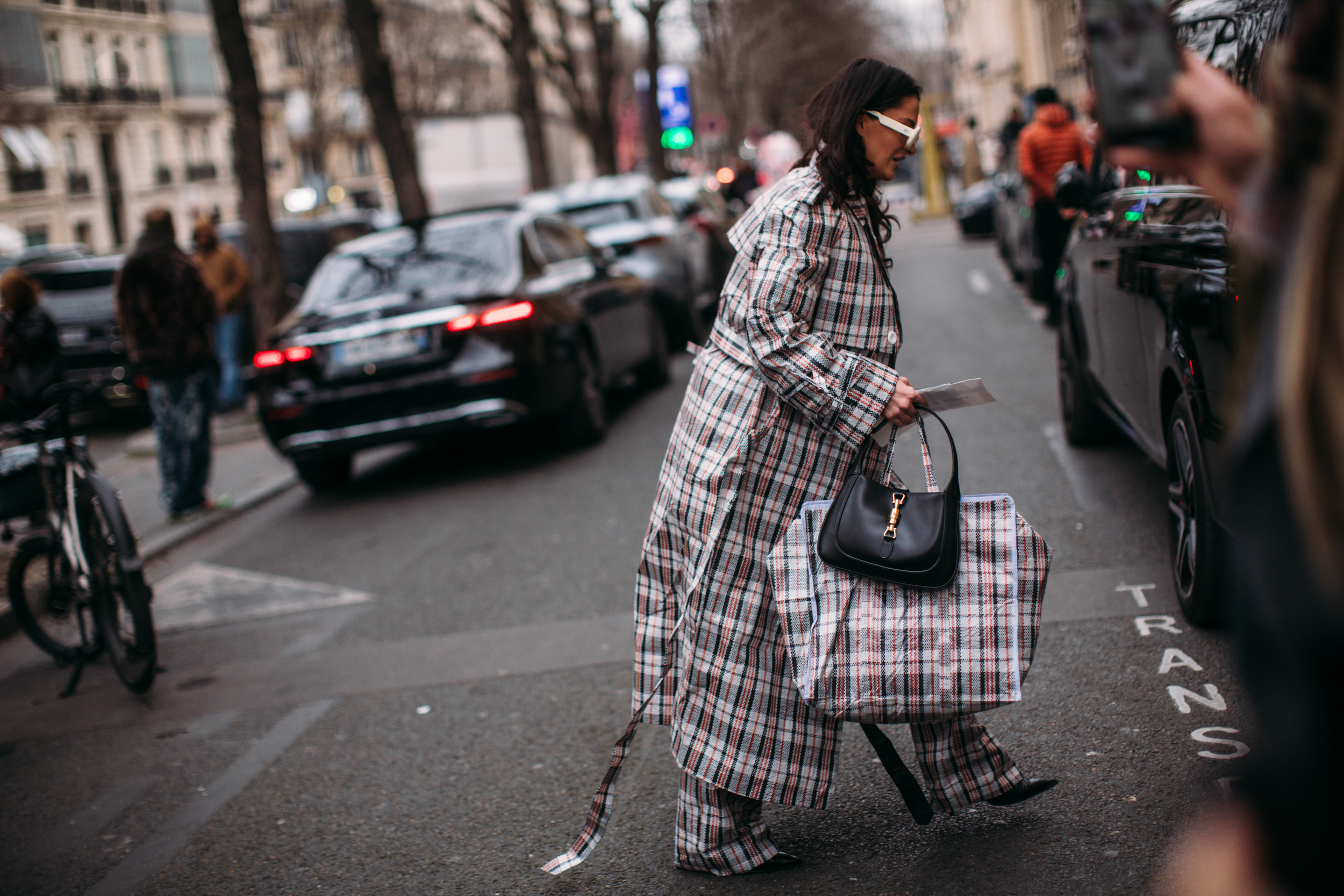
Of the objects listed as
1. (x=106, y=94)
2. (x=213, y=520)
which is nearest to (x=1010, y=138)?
(x=213, y=520)

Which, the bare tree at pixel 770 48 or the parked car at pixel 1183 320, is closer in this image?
the parked car at pixel 1183 320

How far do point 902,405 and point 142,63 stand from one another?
60548 millimetres

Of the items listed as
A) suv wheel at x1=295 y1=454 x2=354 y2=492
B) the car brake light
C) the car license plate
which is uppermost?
the car brake light

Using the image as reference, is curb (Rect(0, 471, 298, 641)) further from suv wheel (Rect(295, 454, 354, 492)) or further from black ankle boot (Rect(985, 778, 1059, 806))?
black ankle boot (Rect(985, 778, 1059, 806))

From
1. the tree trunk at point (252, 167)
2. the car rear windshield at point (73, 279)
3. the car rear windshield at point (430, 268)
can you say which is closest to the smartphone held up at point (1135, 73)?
the car rear windshield at point (430, 268)

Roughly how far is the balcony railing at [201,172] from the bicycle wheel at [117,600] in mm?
58027

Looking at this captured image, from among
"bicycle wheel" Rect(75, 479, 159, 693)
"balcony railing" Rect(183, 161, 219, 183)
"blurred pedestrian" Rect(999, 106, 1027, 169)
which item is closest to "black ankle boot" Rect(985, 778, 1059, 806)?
"bicycle wheel" Rect(75, 479, 159, 693)

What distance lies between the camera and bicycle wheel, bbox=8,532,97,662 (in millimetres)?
5730

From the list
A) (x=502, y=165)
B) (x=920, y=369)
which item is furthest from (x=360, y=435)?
(x=502, y=165)

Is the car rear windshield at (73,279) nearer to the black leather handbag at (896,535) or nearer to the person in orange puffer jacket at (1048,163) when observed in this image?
the person in orange puffer jacket at (1048,163)

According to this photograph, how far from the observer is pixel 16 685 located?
5949mm

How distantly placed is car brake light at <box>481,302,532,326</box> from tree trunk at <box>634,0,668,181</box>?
22581mm

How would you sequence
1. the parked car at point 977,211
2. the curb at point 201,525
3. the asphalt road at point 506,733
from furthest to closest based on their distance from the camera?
the parked car at point 977,211 < the curb at point 201,525 < the asphalt road at point 506,733

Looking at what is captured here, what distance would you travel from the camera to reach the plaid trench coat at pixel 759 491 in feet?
9.61
